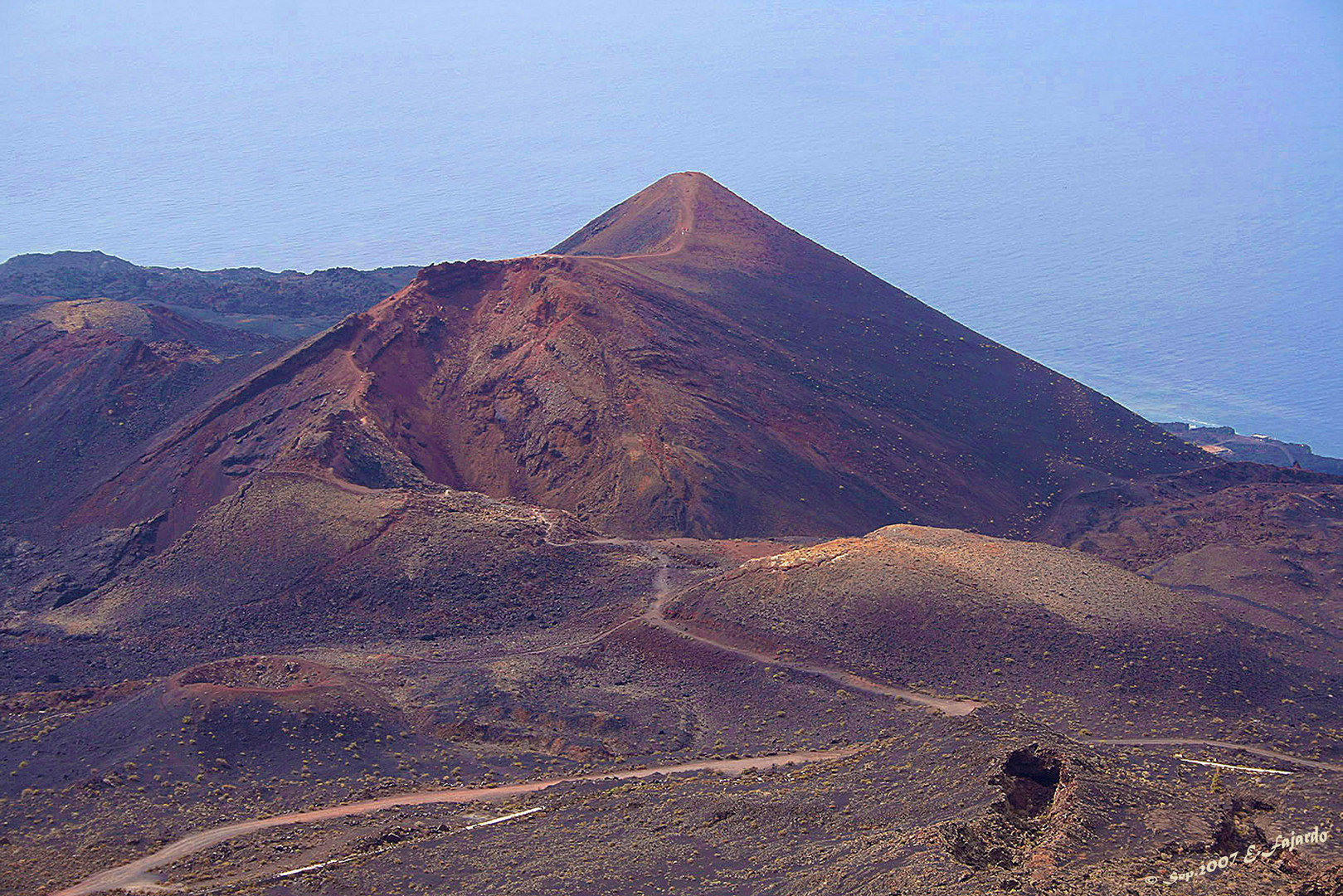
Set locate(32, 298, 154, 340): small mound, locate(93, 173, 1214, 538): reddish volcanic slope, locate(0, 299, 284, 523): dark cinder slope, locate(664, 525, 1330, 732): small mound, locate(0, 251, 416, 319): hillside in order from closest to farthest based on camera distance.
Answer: locate(664, 525, 1330, 732): small mound, locate(93, 173, 1214, 538): reddish volcanic slope, locate(0, 299, 284, 523): dark cinder slope, locate(32, 298, 154, 340): small mound, locate(0, 251, 416, 319): hillside

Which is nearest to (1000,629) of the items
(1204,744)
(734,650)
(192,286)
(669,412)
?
(1204,744)

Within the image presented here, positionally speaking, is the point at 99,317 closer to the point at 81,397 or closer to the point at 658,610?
the point at 81,397

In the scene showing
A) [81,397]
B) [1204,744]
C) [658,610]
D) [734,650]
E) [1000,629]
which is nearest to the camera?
[1204,744]

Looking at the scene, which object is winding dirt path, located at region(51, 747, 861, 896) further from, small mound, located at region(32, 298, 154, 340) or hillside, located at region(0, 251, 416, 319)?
hillside, located at region(0, 251, 416, 319)

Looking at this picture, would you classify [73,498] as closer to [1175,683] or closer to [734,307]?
[734,307]

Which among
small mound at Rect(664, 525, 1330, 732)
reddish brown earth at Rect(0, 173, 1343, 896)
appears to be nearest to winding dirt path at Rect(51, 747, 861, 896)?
reddish brown earth at Rect(0, 173, 1343, 896)

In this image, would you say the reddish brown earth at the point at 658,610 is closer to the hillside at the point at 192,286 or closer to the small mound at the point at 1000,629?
the small mound at the point at 1000,629

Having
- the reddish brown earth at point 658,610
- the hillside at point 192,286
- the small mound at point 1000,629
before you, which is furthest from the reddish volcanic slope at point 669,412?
the hillside at point 192,286

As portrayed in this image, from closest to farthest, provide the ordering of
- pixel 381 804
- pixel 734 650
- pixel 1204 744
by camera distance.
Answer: pixel 381 804, pixel 1204 744, pixel 734 650
